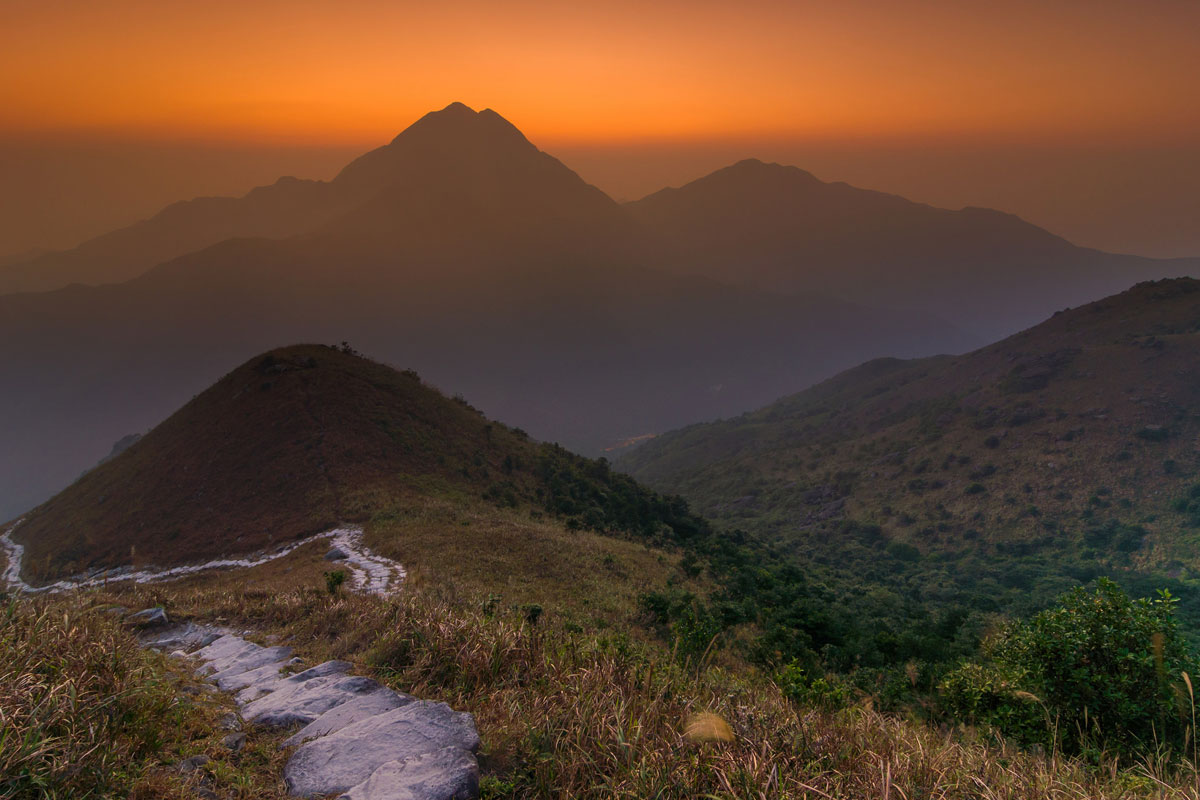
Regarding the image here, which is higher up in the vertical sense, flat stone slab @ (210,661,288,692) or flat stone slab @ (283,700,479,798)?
flat stone slab @ (283,700,479,798)

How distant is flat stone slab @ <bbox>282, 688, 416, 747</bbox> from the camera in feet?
17.8

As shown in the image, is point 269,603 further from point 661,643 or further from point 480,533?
point 480,533

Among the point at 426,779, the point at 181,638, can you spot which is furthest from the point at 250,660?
the point at 426,779

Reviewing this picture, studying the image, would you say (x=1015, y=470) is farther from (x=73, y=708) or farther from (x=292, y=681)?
(x=73, y=708)

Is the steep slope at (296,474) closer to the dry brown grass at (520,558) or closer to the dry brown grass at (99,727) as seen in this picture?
the dry brown grass at (520,558)

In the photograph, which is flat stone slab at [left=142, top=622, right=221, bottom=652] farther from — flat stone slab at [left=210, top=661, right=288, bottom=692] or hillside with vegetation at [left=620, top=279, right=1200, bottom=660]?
hillside with vegetation at [left=620, top=279, right=1200, bottom=660]

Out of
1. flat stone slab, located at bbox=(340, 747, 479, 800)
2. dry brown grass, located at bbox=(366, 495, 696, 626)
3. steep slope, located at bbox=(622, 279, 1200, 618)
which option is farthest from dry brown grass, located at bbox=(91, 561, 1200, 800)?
steep slope, located at bbox=(622, 279, 1200, 618)

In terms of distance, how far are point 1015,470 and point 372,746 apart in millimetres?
72589

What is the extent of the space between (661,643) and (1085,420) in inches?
2809

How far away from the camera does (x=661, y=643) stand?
14.3 metres

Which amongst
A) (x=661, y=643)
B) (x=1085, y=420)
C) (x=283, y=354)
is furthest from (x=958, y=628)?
(x=1085, y=420)

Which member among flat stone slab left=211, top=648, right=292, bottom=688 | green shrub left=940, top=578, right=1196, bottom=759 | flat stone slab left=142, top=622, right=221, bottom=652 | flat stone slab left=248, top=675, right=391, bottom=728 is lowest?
green shrub left=940, top=578, right=1196, bottom=759

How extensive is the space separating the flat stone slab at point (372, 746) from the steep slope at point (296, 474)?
17667 millimetres

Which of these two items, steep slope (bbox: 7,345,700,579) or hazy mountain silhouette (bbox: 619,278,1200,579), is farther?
hazy mountain silhouette (bbox: 619,278,1200,579)
